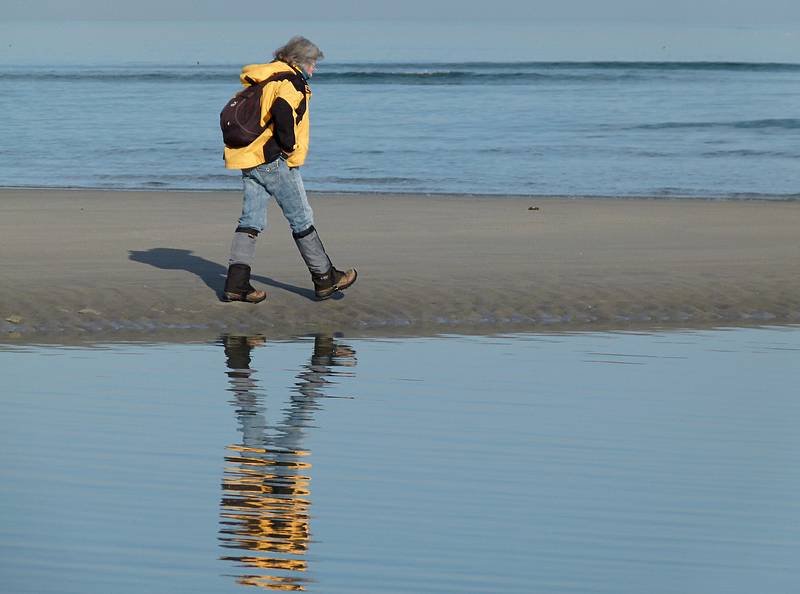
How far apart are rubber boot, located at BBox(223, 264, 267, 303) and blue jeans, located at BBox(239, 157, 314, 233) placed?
26 centimetres

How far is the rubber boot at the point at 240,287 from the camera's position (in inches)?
369

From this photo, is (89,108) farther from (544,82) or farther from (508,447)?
(508,447)

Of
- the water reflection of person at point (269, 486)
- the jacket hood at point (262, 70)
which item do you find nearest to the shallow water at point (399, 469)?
the water reflection of person at point (269, 486)

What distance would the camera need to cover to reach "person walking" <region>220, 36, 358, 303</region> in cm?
877

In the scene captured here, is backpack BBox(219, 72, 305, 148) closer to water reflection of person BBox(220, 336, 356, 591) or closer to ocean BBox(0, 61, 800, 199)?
water reflection of person BBox(220, 336, 356, 591)

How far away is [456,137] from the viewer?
1110 inches

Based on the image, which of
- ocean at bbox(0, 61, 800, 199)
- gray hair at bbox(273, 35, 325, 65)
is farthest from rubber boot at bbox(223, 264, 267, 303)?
ocean at bbox(0, 61, 800, 199)

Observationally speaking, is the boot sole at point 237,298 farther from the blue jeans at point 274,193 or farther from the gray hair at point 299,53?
the gray hair at point 299,53

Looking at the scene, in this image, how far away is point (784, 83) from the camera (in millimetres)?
52625

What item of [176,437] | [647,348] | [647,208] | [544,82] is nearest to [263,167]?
[647,348]

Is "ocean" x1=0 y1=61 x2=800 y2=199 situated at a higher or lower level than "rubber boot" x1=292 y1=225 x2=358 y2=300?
higher

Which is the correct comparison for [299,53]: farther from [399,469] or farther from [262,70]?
[399,469]

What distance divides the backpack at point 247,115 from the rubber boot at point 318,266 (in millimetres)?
738

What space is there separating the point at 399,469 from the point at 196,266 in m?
5.51
